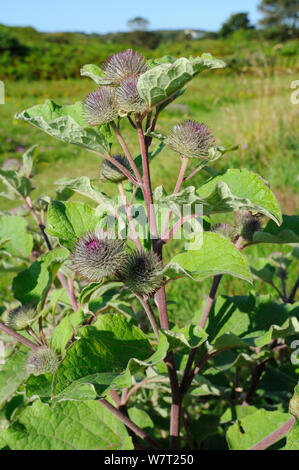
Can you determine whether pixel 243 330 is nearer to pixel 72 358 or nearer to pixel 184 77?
pixel 72 358

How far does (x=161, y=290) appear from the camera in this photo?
101cm

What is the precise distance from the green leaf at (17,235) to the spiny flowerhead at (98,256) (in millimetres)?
576

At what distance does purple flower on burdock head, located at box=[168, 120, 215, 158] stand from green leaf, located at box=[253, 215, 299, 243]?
234mm

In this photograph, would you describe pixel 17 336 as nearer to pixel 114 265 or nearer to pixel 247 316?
pixel 114 265

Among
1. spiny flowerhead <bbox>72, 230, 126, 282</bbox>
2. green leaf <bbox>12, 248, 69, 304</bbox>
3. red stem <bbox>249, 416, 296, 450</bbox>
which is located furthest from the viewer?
green leaf <bbox>12, 248, 69, 304</bbox>

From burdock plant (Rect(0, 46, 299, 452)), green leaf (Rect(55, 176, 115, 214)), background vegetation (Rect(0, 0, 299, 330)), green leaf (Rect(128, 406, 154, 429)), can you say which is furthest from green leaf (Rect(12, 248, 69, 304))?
background vegetation (Rect(0, 0, 299, 330))

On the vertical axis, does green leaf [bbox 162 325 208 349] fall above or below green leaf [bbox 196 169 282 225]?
below

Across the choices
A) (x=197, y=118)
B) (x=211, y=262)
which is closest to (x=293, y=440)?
(x=211, y=262)

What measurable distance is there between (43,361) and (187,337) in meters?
0.37

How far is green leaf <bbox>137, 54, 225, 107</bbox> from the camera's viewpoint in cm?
75

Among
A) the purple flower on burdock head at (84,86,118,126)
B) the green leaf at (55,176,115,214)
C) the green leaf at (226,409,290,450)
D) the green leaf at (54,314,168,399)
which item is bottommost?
the green leaf at (226,409,290,450)

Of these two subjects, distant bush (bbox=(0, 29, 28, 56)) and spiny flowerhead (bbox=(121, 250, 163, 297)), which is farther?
distant bush (bbox=(0, 29, 28, 56))

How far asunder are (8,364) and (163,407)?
757 mm

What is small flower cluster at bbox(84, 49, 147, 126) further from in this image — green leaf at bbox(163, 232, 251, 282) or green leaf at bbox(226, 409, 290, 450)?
green leaf at bbox(226, 409, 290, 450)
